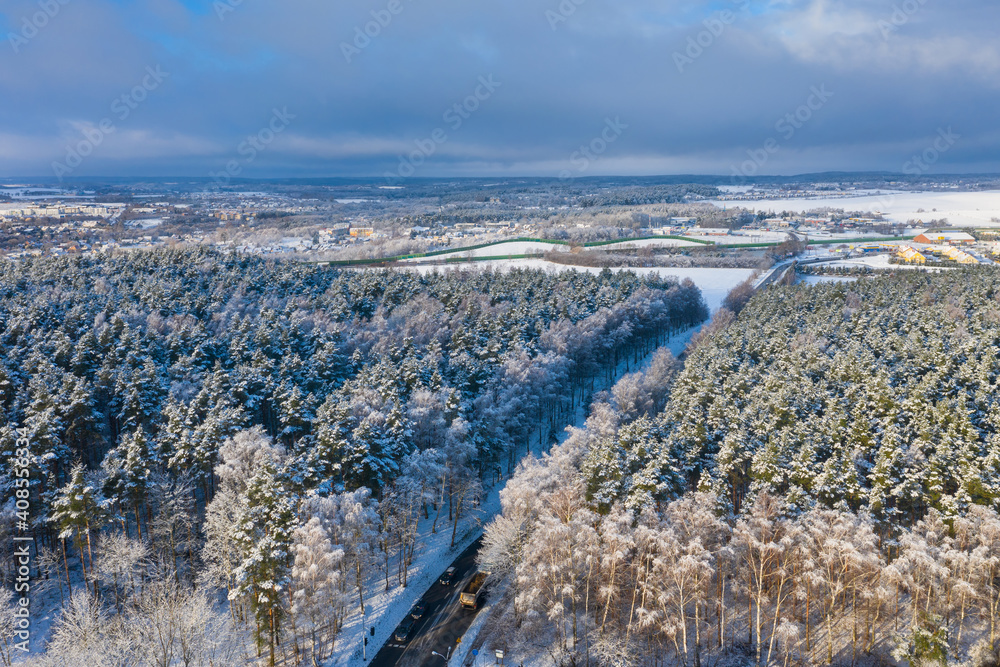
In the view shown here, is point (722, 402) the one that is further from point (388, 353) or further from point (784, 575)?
point (388, 353)

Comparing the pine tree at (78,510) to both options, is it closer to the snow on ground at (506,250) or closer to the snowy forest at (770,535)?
the snowy forest at (770,535)

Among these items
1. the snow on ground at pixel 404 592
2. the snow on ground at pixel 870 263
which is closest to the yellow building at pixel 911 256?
the snow on ground at pixel 870 263

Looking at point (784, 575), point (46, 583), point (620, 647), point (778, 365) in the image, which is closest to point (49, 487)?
point (46, 583)

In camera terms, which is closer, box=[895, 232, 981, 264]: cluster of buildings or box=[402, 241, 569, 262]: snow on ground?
box=[895, 232, 981, 264]: cluster of buildings

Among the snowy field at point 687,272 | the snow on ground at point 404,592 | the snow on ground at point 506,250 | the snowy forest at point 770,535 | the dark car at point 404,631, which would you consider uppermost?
the snow on ground at point 506,250

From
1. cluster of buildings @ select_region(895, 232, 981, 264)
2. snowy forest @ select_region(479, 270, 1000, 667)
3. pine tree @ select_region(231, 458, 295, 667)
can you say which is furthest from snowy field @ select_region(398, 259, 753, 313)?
pine tree @ select_region(231, 458, 295, 667)

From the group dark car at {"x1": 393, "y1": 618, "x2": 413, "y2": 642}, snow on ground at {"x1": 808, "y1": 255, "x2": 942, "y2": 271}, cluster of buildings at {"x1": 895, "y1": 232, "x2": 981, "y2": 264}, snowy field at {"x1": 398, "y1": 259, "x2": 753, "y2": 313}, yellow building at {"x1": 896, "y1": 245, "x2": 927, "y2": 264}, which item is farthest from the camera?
yellow building at {"x1": 896, "y1": 245, "x2": 927, "y2": 264}

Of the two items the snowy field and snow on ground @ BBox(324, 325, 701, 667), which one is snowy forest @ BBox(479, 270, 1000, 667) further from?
the snowy field
